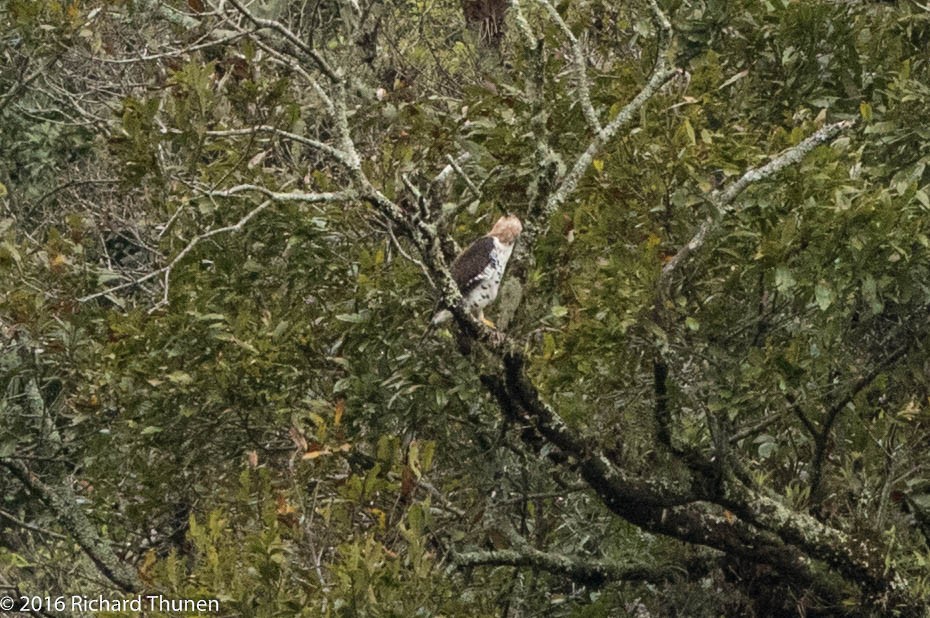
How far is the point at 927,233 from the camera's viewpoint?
567cm

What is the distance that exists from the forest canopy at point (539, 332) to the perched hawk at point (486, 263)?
174mm

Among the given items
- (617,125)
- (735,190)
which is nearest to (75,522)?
(617,125)

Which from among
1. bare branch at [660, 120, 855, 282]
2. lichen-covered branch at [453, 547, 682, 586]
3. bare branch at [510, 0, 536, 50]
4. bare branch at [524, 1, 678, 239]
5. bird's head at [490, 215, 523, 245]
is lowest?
lichen-covered branch at [453, 547, 682, 586]

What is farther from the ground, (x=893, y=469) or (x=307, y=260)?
(x=307, y=260)

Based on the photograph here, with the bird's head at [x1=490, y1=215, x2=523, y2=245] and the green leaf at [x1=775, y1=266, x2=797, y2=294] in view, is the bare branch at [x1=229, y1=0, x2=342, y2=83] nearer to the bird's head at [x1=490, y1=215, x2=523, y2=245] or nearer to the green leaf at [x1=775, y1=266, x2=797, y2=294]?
the bird's head at [x1=490, y1=215, x2=523, y2=245]

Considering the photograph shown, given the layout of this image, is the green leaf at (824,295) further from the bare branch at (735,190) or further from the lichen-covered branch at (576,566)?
the lichen-covered branch at (576,566)

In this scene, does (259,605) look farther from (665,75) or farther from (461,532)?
(665,75)

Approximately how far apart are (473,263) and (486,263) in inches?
3.1

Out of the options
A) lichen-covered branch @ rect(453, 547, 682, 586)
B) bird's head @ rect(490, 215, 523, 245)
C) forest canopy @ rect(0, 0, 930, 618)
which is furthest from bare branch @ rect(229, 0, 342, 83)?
lichen-covered branch @ rect(453, 547, 682, 586)

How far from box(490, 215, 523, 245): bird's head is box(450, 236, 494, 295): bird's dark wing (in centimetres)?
6

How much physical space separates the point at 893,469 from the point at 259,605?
2667 millimetres

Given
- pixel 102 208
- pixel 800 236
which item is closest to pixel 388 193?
pixel 800 236

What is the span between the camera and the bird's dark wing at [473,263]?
636 centimetres

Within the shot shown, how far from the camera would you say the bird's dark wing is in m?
6.36
